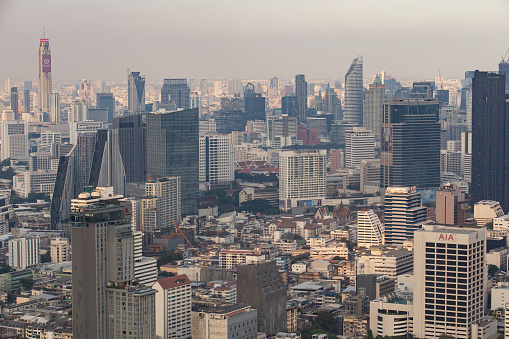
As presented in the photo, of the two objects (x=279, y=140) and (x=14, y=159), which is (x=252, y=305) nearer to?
(x=14, y=159)

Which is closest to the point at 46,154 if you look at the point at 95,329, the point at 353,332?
the point at 353,332

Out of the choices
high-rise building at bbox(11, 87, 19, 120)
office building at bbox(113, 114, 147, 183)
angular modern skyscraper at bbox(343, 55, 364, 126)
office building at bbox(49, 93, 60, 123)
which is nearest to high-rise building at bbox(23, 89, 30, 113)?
high-rise building at bbox(11, 87, 19, 120)

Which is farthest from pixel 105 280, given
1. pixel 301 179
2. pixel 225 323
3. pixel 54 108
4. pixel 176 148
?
pixel 54 108

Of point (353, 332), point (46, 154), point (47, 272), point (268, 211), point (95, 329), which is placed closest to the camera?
point (95, 329)

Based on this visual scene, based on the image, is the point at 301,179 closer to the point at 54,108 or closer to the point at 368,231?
the point at 368,231

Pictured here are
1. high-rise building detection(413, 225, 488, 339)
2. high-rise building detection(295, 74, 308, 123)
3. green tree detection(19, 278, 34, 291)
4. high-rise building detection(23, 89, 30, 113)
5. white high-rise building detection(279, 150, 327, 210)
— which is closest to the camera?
high-rise building detection(413, 225, 488, 339)

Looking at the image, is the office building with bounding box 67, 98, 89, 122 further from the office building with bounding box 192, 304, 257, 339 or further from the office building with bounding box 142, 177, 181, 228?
the office building with bounding box 192, 304, 257, 339

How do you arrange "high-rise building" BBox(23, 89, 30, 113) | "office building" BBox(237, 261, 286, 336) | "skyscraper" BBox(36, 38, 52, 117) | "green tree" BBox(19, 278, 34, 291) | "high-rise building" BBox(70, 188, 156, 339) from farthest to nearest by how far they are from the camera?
→ "high-rise building" BBox(23, 89, 30, 113) → "skyscraper" BBox(36, 38, 52, 117) → "green tree" BBox(19, 278, 34, 291) → "office building" BBox(237, 261, 286, 336) → "high-rise building" BBox(70, 188, 156, 339)
